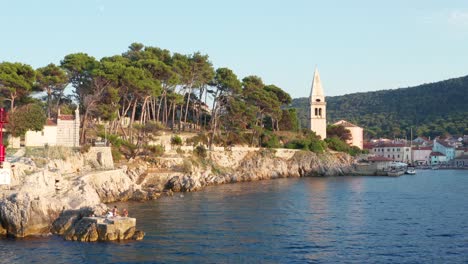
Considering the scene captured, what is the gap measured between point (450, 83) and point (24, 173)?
163336 millimetres

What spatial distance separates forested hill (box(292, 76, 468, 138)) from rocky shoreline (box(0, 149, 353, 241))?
270 ft

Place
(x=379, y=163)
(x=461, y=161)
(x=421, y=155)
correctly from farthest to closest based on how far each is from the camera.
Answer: (x=421, y=155) < (x=461, y=161) < (x=379, y=163)

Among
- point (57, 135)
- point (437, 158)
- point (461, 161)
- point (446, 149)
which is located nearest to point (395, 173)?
point (461, 161)

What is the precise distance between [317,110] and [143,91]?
169 ft

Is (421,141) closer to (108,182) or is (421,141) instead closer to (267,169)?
(267,169)

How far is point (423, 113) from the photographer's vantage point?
170250 millimetres

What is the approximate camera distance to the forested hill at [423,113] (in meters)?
162

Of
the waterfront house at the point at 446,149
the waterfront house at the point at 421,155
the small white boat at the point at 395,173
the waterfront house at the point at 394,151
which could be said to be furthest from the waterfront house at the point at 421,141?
the small white boat at the point at 395,173

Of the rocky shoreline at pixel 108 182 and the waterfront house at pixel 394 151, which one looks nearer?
the rocky shoreline at pixel 108 182

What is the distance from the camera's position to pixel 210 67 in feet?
252

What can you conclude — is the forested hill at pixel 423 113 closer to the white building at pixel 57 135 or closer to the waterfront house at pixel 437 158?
the waterfront house at pixel 437 158

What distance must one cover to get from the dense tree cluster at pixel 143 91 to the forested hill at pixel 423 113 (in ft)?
268

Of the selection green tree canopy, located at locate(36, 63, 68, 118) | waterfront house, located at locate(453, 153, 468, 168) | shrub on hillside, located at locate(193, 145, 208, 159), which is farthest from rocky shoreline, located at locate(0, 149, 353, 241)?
waterfront house, located at locate(453, 153, 468, 168)

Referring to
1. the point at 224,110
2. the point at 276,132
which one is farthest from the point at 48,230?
the point at 276,132
